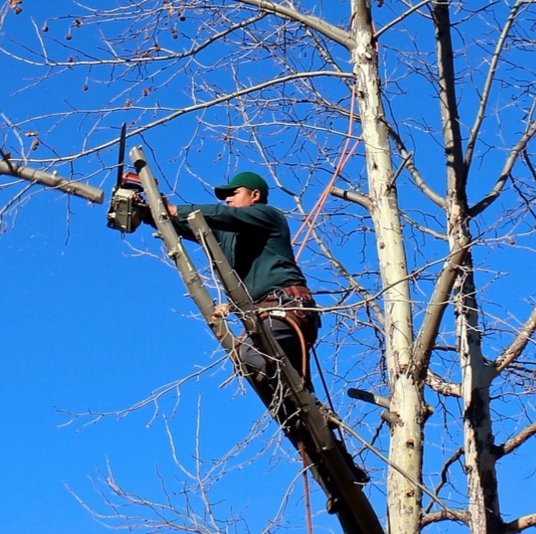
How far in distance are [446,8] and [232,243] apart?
2.32 m

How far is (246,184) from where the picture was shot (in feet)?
22.0

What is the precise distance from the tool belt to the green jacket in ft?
0.21

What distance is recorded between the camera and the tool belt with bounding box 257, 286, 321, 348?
5918 mm

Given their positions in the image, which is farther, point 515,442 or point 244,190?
point 515,442

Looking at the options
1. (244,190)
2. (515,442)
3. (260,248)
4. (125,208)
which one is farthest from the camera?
(515,442)

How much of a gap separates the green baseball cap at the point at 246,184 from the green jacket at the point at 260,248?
0.43 m

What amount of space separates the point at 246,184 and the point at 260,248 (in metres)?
0.63

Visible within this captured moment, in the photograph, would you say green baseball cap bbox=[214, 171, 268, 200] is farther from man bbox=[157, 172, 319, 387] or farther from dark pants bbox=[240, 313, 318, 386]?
dark pants bbox=[240, 313, 318, 386]

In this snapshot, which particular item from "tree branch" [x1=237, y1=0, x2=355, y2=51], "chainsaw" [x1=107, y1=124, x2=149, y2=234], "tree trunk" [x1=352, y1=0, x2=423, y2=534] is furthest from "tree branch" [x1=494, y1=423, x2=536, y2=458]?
"chainsaw" [x1=107, y1=124, x2=149, y2=234]

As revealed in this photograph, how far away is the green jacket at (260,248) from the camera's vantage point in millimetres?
6039

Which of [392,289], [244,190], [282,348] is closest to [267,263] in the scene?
[282,348]

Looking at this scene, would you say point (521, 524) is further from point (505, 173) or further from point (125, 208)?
point (125, 208)

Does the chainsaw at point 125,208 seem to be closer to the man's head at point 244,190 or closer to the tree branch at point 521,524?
the man's head at point 244,190

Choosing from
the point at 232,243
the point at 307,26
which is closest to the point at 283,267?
the point at 232,243
